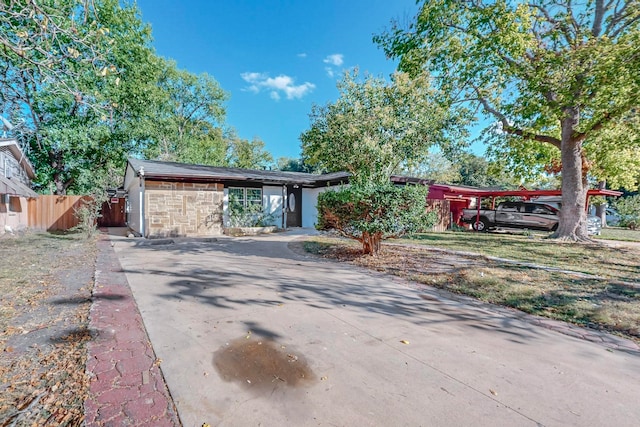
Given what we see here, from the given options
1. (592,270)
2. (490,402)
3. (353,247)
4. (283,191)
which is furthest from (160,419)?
(283,191)

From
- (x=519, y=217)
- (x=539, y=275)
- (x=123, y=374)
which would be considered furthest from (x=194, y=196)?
(x=519, y=217)

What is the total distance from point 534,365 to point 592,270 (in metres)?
5.22

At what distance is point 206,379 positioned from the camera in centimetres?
231

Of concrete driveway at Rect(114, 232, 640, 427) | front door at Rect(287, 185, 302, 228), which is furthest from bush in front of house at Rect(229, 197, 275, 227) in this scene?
concrete driveway at Rect(114, 232, 640, 427)

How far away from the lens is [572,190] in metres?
10.1

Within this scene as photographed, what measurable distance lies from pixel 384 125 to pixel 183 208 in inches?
359

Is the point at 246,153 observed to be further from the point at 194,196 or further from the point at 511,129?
the point at 511,129

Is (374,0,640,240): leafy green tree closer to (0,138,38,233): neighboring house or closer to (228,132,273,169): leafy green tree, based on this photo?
(0,138,38,233): neighboring house

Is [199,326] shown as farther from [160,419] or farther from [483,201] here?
[483,201]

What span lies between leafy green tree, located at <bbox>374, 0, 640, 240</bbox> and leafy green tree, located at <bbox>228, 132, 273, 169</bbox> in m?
25.1

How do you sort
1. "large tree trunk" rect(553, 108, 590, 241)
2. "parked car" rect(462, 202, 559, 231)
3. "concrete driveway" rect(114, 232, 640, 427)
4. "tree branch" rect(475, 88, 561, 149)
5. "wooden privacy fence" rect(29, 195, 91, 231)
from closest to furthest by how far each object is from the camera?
"concrete driveway" rect(114, 232, 640, 427) < "large tree trunk" rect(553, 108, 590, 241) < "tree branch" rect(475, 88, 561, 149) < "parked car" rect(462, 202, 559, 231) < "wooden privacy fence" rect(29, 195, 91, 231)

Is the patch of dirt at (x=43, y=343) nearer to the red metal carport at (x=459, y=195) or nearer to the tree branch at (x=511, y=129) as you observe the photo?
the tree branch at (x=511, y=129)

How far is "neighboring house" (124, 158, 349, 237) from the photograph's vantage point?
A: 1173cm

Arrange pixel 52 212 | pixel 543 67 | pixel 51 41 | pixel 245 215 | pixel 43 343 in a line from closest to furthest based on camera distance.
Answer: pixel 43 343 → pixel 51 41 → pixel 543 67 → pixel 245 215 → pixel 52 212
